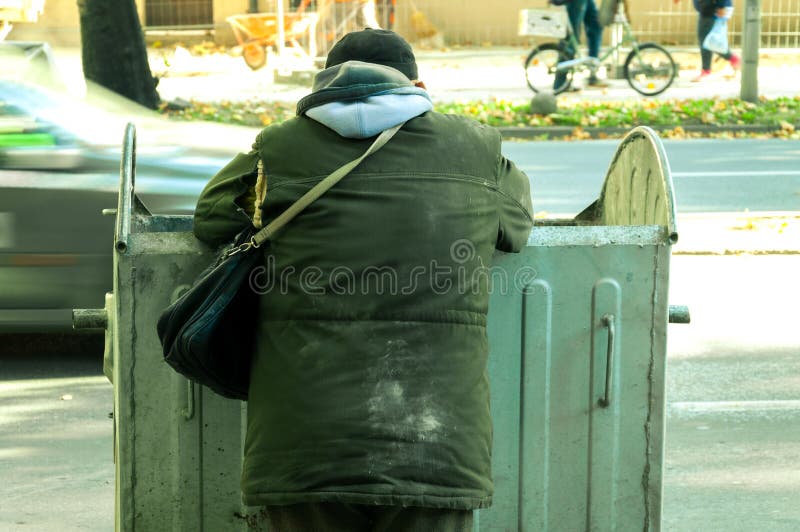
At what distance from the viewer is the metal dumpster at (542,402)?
128 inches

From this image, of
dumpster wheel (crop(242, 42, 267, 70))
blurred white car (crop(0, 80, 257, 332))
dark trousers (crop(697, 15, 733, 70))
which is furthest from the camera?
dumpster wheel (crop(242, 42, 267, 70))

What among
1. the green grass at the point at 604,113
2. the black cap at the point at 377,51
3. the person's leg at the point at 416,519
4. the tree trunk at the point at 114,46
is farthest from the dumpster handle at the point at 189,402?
the tree trunk at the point at 114,46

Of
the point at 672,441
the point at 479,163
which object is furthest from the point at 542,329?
the point at 672,441

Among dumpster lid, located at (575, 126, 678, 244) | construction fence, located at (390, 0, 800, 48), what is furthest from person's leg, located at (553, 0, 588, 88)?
dumpster lid, located at (575, 126, 678, 244)

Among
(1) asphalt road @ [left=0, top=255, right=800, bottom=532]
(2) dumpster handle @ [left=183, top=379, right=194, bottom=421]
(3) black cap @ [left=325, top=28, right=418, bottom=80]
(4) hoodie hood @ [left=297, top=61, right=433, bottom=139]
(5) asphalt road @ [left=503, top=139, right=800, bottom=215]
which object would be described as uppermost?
(3) black cap @ [left=325, top=28, right=418, bottom=80]

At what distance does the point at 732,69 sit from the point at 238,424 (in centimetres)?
1735

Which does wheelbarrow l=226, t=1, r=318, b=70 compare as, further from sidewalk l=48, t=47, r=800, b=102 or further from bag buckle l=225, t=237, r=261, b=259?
bag buckle l=225, t=237, r=261, b=259

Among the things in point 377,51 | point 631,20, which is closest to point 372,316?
point 377,51

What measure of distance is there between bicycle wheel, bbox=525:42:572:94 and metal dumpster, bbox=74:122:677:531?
1393 centimetres

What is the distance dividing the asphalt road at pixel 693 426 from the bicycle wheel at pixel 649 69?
935 centimetres

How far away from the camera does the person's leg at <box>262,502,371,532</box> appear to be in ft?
8.68

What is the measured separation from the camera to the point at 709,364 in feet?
22.1

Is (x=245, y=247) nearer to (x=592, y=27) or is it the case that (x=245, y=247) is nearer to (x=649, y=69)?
(x=649, y=69)

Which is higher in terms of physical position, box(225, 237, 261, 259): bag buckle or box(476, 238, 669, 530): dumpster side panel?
box(225, 237, 261, 259): bag buckle
